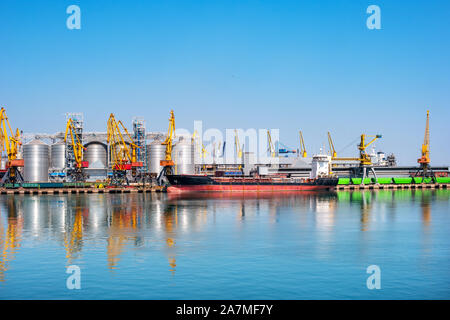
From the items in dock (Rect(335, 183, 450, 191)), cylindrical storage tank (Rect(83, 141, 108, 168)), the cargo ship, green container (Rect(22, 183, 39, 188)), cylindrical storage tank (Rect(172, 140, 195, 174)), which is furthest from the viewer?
cylindrical storage tank (Rect(83, 141, 108, 168))

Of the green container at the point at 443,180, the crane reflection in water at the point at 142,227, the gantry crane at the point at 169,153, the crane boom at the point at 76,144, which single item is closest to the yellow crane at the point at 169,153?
the gantry crane at the point at 169,153

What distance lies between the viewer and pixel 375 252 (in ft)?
108

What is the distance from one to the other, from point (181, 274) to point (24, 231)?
2387 centimetres

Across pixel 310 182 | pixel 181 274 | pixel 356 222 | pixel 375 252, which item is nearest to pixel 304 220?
pixel 356 222

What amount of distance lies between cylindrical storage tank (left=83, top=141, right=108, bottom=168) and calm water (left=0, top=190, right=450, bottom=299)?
90.9m

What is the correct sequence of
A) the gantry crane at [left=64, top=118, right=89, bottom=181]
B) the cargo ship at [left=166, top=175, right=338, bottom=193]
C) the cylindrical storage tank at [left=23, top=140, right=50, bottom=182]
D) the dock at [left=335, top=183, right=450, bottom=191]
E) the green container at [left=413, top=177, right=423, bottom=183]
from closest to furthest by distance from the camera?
the cargo ship at [left=166, top=175, right=338, bottom=193] < the gantry crane at [left=64, top=118, right=89, bottom=181] < the cylindrical storage tank at [left=23, top=140, right=50, bottom=182] < the dock at [left=335, top=183, right=450, bottom=191] < the green container at [left=413, top=177, right=423, bottom=183]

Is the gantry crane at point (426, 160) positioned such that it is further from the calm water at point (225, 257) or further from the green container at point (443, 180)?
the calm water at point (225, 257)

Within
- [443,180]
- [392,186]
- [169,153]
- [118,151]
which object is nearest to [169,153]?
[169,153]

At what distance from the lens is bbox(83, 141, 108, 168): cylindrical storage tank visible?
143125mm
